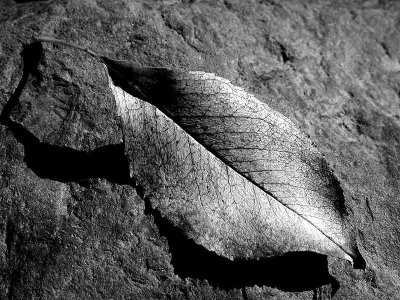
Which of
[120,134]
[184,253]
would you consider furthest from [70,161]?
[184,253]

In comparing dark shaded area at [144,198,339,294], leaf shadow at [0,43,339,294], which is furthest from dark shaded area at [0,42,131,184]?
dark shaded area at [144,198,339,294]

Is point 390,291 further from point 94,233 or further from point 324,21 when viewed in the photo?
point 324,21

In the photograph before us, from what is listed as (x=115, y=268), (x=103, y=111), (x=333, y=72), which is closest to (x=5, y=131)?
(x=103, y=111)

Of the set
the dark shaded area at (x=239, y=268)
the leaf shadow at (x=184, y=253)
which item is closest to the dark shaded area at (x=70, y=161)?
the leaf shadow at (x=184, y=253)

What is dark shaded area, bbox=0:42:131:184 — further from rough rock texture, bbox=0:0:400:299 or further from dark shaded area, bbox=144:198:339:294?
dark shaded area, bbox=144:198:339:294

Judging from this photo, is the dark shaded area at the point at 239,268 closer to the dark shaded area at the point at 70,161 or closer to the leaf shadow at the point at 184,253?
the leaf shadow at the point at 184,253

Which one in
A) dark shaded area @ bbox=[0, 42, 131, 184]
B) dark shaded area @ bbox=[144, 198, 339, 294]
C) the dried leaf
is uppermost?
the dried leaf
